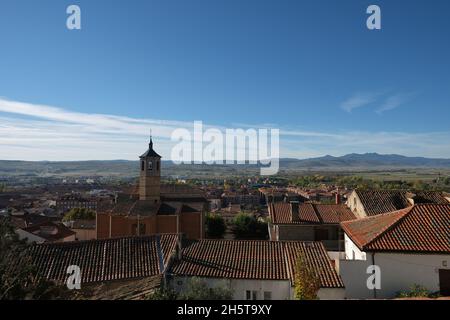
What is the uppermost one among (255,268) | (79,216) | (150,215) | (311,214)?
(311,214)

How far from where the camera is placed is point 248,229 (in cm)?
4144

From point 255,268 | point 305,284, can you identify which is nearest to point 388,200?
point 255,268

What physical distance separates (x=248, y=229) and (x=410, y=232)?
27749mm

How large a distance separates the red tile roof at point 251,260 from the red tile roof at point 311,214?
9015 millimetres

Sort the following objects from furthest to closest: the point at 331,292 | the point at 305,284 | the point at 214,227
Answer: the point at 214,227, the point at 331,292, the point at 305,284

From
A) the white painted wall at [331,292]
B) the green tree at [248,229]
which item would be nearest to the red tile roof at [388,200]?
the white painted wall at [331,292]

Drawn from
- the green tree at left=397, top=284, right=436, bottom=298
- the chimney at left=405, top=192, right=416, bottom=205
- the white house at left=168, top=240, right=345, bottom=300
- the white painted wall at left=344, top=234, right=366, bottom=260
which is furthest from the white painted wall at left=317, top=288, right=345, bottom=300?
the chimney at left=405, top=192, right=416, bottom=205

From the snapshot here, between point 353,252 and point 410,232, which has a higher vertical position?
point 410,232

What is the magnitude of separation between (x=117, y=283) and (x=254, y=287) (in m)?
5.16

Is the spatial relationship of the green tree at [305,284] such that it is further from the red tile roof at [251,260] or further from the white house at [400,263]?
the white house at [400,263]

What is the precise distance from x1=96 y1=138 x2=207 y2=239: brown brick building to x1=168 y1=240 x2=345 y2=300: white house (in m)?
15.6

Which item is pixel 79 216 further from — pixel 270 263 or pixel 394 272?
pixel 394 272
